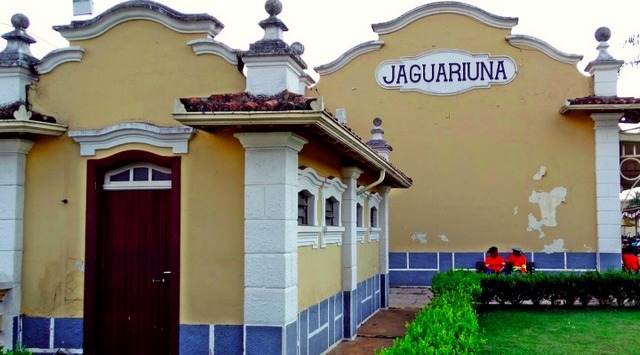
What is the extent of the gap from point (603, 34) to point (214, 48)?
12457mm

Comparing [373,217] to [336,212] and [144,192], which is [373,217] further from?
[144,192]

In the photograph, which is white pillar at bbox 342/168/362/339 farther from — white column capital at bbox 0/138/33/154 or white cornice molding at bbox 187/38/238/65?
white column capital at bbox 0/138/33/154

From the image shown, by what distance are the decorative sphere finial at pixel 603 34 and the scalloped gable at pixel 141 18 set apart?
12.1 metres

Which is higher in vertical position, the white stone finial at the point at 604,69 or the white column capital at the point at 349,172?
the white stone finial at the point at 604,69

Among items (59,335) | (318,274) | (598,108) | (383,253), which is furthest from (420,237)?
(59,335)

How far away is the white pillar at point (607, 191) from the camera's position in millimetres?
17188

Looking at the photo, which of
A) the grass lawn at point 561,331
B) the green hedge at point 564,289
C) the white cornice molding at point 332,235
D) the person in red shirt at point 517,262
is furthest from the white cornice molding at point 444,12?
the white cornice molding at point 332,235

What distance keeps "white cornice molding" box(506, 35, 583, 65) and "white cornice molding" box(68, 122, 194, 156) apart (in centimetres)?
1277

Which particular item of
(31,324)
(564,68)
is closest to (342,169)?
(31,324)

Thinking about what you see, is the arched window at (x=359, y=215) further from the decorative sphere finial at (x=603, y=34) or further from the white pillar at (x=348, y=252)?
the decorative sphere finial at (x=603, y=34)

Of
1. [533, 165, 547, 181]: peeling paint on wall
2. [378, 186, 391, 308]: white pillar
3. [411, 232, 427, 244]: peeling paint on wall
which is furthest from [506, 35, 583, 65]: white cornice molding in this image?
[378, 186, 391, 308]: white pillar

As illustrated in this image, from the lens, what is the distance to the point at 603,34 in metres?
17.0

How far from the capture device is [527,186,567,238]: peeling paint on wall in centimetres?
1772

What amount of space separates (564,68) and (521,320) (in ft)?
28.3
